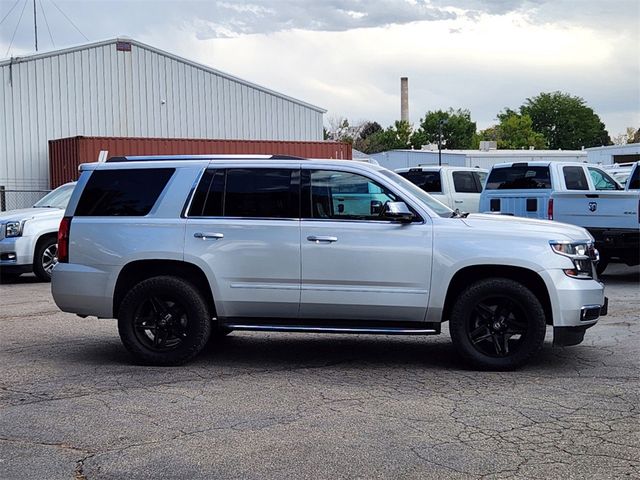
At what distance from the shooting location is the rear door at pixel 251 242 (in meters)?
7.73

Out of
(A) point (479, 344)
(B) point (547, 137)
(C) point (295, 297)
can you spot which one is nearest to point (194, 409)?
(C) point (295, 297)

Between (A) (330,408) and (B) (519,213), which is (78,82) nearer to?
(B) (519,213)

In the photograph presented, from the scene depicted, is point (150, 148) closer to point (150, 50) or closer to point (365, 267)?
point (150, 50)

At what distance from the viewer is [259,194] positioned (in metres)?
7.95

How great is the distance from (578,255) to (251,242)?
9.57 feet

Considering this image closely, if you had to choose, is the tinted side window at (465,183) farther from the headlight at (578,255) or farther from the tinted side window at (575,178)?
the headlight at (578,255)

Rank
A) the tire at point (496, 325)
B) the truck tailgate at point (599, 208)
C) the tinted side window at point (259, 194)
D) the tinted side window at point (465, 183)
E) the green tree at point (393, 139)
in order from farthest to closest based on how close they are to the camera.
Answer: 1. the green tree at point (393, 139)
2. the tinted side window at point (465, 183)
3. the truck tailgate at point (599, 208)
4. the tinted side window at point (259, 194)
5. the tire at point (496, 325)

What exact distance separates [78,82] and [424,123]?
2639 inches

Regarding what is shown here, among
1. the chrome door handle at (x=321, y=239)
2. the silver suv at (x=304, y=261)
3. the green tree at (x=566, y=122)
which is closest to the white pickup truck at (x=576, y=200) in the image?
the silver suv at (x=304, y=261)

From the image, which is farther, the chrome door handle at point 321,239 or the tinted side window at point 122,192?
the tinted side window at point 122,192

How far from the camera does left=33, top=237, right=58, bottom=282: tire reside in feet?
50.6

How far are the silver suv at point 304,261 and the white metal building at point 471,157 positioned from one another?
138 ft

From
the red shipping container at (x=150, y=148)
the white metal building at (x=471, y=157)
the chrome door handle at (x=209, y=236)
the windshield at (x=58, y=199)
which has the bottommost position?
the chrome door handle at (x=209, y=236)

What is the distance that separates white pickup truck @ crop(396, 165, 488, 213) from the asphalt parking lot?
10864mm
